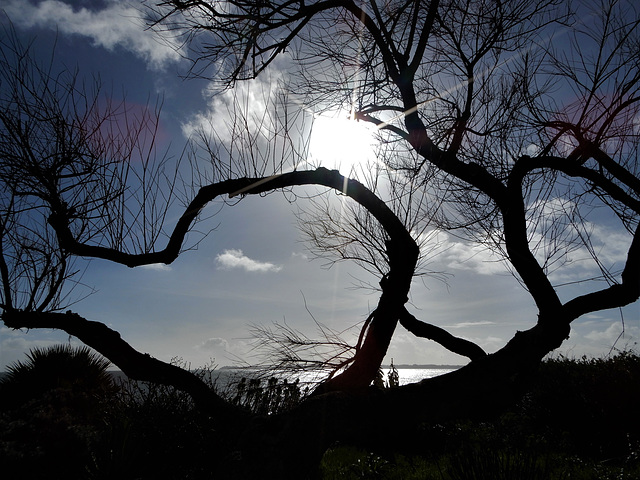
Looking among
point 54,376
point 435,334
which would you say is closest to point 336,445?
point 435,334

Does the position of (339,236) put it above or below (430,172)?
below

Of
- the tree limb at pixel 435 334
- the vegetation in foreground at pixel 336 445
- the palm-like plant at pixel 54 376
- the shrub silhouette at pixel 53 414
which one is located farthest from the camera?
the palm-like plant at pixel 54 376

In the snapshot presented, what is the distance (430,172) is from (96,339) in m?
4.17

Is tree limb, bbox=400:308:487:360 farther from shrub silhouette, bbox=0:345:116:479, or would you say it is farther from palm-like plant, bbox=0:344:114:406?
palm-like plant, bbox=0:344:114:406

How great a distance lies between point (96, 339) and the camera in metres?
3.92

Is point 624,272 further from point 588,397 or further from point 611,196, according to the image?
point 588,397

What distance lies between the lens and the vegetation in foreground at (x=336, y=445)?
5.60 m

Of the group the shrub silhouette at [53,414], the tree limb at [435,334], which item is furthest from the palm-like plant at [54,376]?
the tree limb at [435,334]

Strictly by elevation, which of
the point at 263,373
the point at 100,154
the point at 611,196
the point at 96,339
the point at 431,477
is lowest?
the point at 431,477

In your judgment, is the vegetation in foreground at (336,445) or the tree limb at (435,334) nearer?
the tree limb at (435,334)

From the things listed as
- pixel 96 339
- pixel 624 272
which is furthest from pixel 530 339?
pixel 96 339

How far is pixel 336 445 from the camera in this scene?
895 centimetres

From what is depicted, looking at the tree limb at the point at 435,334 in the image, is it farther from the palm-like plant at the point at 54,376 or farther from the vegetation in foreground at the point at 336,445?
the palm-like plant at the point at 54,376

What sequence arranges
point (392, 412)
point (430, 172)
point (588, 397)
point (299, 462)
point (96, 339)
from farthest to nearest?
point (588, 397) < point (430, 172) < point (96, 339) < point (392, 412) < point (299, 462)
